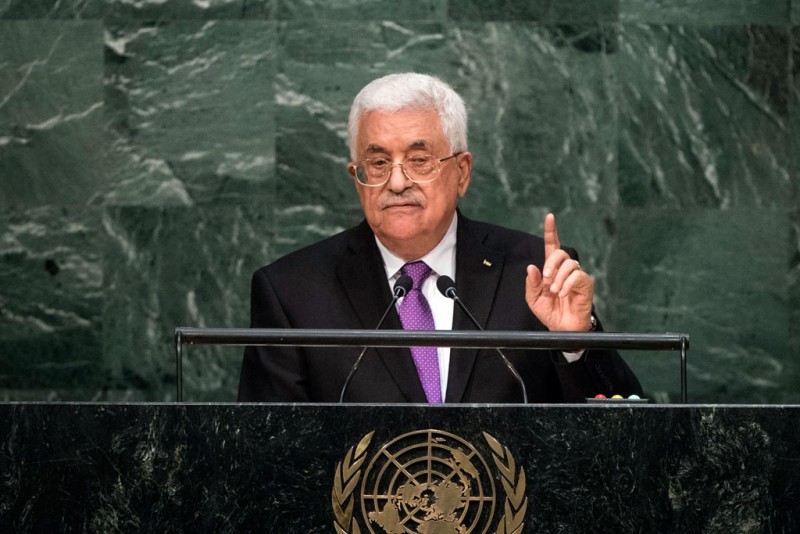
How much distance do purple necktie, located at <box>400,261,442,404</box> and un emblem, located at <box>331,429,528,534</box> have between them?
1032 millimetres

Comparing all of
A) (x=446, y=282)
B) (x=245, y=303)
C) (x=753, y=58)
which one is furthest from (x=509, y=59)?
(x=446, y=282)

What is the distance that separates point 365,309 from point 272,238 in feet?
5.50

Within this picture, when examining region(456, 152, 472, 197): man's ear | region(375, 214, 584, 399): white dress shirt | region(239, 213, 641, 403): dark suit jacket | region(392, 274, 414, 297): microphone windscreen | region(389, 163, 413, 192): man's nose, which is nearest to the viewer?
region(392, 274, 414, 297): microphone windscreen

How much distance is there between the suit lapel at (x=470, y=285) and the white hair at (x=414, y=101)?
27 cm

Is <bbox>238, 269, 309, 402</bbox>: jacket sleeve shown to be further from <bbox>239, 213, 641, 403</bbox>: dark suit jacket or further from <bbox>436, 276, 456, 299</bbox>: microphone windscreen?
<bbox>436, 276, 456, 299</bbox>: microphone windscreen

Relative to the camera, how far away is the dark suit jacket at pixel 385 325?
3.68m

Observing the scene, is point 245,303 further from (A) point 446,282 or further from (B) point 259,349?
(A) point 446,282

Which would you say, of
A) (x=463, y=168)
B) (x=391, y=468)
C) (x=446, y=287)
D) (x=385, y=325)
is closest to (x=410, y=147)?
(x=463, y=168)

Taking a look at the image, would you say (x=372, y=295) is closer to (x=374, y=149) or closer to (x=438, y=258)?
(x=438, y=258)

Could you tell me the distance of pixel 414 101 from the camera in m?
3.97

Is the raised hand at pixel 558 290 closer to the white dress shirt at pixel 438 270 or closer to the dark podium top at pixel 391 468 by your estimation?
the white dress shirt at pixel 438 270

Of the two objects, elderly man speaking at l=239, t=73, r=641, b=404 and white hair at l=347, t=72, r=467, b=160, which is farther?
white hair at l=347, t=72, r=467, b=160

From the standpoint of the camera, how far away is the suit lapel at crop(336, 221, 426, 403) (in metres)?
3.69

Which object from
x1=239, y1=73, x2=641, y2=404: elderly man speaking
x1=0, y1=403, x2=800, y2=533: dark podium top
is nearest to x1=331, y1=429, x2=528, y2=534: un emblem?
x1=0, y1=403, x2=800, y2=533: dark podium top
